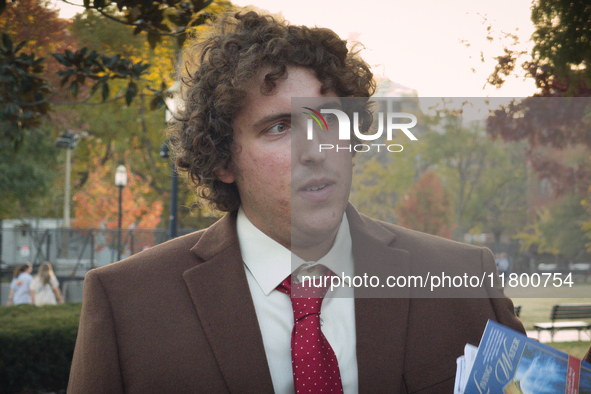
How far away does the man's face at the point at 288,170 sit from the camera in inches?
81.1

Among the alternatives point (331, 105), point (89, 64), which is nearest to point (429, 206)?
point (331, 105)

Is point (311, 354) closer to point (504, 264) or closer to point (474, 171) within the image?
point (504, 264)

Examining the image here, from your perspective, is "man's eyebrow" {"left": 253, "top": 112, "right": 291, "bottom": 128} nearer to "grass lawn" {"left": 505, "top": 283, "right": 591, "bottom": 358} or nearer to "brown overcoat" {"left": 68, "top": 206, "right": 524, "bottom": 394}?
"brown overcoat" {"left": 68, "top": 206, "right": 524, "bottom": 394}

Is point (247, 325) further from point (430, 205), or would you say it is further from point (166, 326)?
point (430, 205)

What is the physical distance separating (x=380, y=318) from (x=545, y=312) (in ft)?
2.04

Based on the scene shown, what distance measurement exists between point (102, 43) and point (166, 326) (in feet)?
15.5

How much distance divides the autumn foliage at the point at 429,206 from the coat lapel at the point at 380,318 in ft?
1.07

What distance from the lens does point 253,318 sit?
2.14 meters

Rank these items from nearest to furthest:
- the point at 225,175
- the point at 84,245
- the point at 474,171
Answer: the point at 474,171, the point at 225,175, the point at 84,245

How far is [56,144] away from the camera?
2014 centimetres

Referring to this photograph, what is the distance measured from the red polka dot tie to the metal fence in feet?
52.7

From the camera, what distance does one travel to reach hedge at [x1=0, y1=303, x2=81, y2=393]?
618 centimetres

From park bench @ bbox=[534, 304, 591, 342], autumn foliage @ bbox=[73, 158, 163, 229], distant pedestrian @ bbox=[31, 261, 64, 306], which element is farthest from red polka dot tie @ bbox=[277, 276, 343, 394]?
autumn foliage @ bbox=[73, 158, 163, 229]

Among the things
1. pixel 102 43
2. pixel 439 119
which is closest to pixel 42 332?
pixel 102 43
